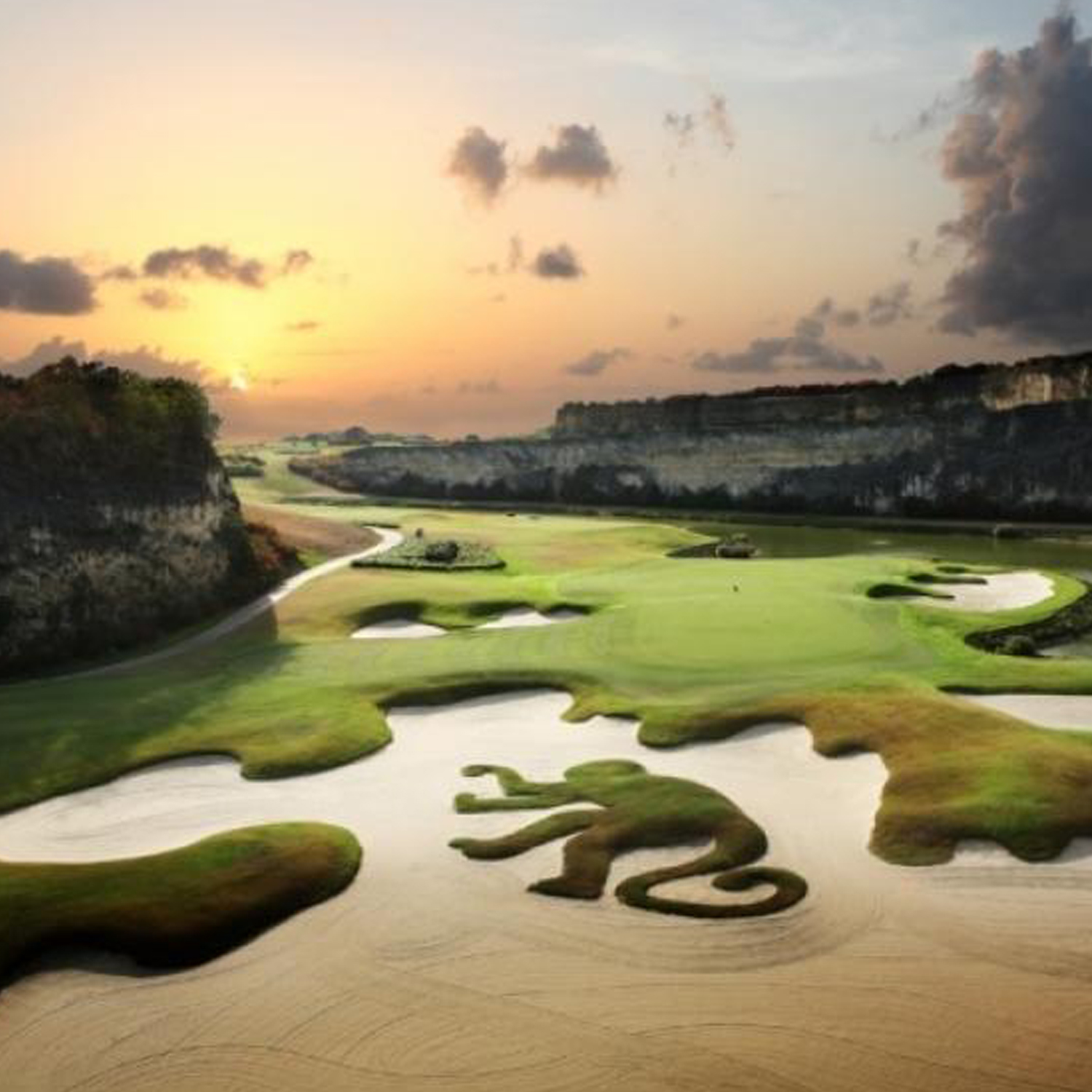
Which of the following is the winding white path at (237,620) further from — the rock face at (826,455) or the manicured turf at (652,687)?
the rock face at (826,455)

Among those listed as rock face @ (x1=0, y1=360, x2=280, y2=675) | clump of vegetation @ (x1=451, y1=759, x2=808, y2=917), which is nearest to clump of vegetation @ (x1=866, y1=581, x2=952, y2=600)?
clump of vegetation @ (x1=451, y1=759, x2=808, y2=917)

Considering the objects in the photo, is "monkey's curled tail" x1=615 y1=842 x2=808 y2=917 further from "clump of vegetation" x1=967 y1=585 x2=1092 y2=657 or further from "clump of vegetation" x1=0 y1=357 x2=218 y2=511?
"clump of vegetation" x1=0 y1=357 x2=218 y2=511

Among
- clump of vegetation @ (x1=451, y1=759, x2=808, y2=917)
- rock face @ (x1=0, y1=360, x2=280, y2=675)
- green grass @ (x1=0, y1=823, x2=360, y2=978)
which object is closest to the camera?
green grass @ (x1=0, y1=823, x2=360, y2=978)

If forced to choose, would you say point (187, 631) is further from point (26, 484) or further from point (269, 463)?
point (269, 463)

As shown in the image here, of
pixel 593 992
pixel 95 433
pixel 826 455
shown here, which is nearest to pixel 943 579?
pixel 95 433

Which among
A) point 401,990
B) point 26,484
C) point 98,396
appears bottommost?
point 401,990

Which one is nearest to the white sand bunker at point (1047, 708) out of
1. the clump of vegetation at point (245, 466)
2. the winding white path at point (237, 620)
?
the winding white path at point (237, 620)

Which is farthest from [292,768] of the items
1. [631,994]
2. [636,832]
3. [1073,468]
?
[1073,468]
